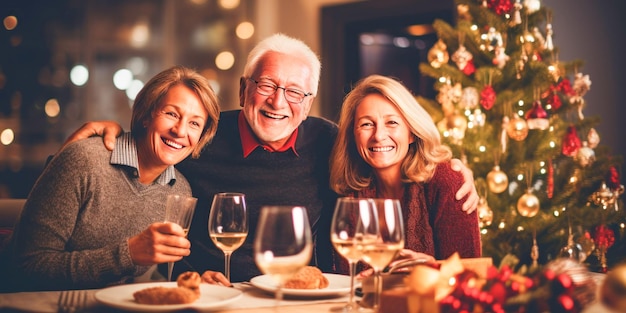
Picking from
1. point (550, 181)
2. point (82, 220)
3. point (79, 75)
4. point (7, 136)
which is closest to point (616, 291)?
point (82, 220)

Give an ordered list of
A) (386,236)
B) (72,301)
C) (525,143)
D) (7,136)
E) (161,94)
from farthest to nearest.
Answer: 1. (7,136)
2. (525,143)
3. (161,94)
4. (72,301)
5. (386,236)

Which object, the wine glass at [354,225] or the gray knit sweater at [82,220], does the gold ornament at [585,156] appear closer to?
the gray knit sweater at [82,220]

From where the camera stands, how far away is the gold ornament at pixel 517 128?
2934 mm

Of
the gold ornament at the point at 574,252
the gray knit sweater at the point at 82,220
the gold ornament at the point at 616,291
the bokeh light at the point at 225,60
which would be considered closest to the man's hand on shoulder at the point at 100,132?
the gray knit sweater at the point at 82,220

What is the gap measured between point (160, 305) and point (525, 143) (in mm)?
2323

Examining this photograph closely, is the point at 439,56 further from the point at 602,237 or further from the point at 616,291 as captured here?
the point at 616,291

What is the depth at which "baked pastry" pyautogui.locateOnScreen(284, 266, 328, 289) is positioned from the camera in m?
1.46

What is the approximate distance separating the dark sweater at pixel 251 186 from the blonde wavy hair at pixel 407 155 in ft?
0.34

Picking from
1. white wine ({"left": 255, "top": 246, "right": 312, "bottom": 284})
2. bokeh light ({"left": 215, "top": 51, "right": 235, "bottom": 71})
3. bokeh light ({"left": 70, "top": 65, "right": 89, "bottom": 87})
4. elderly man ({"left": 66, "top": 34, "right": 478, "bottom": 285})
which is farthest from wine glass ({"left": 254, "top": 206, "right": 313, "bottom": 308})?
bokeh light ({"left": 215, "top": 51, "right": 235, "bottom": 71})

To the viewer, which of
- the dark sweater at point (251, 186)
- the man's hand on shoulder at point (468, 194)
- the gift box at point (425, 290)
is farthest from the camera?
the dark sweater at point (251, 186)

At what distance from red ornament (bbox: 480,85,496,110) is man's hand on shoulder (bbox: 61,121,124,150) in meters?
1.73

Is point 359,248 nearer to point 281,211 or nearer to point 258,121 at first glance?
point 281,211

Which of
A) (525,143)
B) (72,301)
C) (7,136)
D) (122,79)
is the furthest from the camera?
(122,79)

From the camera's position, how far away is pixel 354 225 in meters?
1.21
